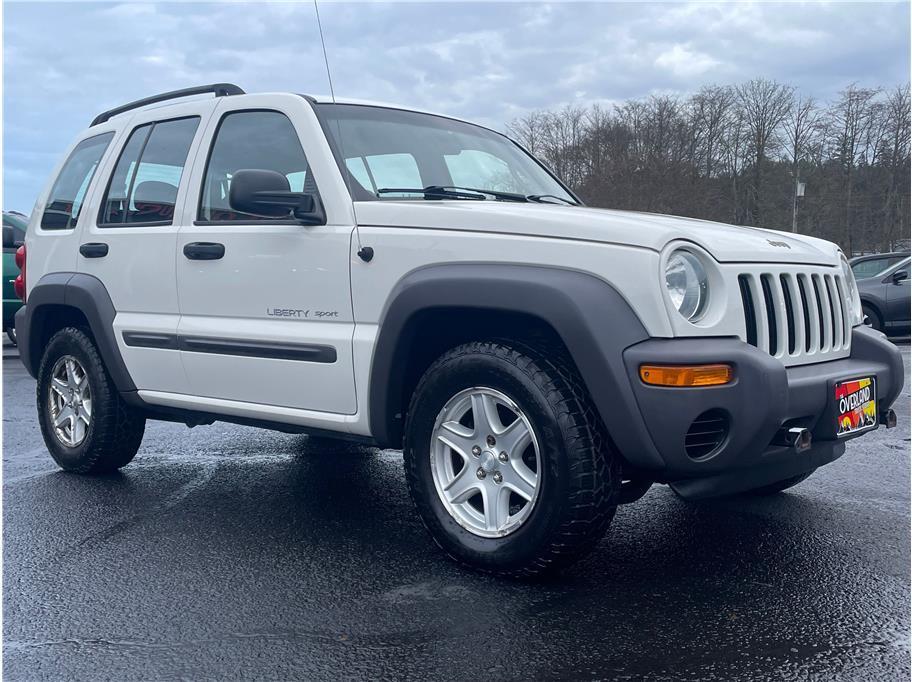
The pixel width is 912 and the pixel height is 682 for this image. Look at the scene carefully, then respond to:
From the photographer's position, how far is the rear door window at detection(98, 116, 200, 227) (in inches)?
183

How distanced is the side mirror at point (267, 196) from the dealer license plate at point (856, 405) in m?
2.14

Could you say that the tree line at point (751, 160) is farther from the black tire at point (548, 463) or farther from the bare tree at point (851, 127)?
the black tire at point (548, 463)

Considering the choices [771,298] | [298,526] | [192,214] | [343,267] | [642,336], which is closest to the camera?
[642,336]

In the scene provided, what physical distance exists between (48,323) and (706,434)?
405 cm

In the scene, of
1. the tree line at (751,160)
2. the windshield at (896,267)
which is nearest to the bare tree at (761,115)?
the tree line at (751,160)

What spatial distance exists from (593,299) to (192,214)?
2.28 metres

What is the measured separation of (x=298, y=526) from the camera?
4.16m

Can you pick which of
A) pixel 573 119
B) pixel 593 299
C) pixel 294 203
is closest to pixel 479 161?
pixel 294 203

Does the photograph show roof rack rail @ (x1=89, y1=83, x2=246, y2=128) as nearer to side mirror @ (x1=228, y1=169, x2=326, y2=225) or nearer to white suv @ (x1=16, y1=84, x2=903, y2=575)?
white suv @ (x1=16, y1=84, x2=903, y2=575)

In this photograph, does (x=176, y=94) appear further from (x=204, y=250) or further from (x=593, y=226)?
(x=593, y=226)

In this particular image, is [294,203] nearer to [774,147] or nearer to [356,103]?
[356,103]

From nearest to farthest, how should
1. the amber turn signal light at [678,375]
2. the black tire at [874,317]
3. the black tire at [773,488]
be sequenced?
the amber turn signal light at [678,375]
the black tire at [773,488]
the black tire at [874,317]

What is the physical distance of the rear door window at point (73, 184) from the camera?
5238 mm

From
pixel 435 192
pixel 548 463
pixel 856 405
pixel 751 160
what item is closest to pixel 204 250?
pixel 435 192
